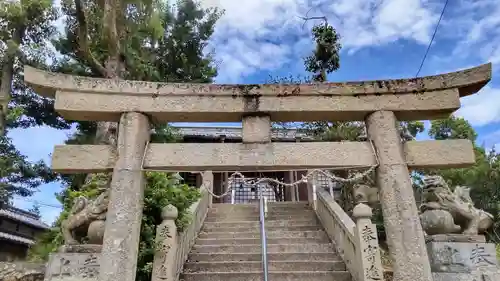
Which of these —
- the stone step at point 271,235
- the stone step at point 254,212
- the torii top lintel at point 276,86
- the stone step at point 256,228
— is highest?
the torii top lintel at point 276,86

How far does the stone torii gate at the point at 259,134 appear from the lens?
411cm

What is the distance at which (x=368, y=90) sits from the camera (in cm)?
468

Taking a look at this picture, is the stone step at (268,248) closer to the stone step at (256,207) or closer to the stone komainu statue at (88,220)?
the stone komainu statue at (88,220)

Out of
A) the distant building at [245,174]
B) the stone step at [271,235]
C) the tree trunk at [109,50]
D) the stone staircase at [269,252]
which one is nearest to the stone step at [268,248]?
the stone staircase at [269,252]

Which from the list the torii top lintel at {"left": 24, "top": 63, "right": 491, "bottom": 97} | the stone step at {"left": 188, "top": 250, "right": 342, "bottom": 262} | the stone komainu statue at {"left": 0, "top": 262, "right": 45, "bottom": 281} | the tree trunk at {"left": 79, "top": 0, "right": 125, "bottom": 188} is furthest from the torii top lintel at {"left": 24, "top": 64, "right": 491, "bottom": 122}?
the tree trunk at {"left": 79, "top": 0, "right": 125, "bottom": 188}

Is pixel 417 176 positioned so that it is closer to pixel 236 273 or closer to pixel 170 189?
pixel 236 273

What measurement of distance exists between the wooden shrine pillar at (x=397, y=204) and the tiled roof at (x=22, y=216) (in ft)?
51.0

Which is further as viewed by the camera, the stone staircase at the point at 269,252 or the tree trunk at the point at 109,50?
the tree trunk at the point at 109,50

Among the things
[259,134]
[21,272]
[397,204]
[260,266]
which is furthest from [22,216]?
[397,204]

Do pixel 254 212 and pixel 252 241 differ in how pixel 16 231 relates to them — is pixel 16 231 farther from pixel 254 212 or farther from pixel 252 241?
pixel 252 241

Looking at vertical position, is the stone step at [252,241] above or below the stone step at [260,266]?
above

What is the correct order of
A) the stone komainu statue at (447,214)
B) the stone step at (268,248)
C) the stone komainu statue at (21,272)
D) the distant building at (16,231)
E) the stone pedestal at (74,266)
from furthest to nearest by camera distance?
the distant building at (16,231) → the stone step at (268,248) → the stone komainu statue at (447,214) → the stone komainu statue at (21,272) → the stone pedestal at (74,266)

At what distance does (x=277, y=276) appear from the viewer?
593 cm

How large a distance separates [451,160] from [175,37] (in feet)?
38.7
